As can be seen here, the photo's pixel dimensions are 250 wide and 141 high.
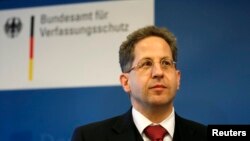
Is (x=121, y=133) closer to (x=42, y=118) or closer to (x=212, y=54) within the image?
(x=212, y=54)

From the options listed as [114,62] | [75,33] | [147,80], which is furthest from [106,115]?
[147,80]

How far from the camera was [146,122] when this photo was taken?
5.52ft

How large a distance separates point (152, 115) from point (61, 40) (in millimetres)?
1217

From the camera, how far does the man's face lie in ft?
5.39

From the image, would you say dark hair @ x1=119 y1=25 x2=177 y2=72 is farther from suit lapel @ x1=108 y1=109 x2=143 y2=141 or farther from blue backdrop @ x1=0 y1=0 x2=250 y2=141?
blue backdrop @ x1=0 y1=0 x2=250 y2=141

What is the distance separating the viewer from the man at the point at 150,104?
1644mm

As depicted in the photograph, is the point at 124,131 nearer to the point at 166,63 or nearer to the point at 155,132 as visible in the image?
the point at 155,132

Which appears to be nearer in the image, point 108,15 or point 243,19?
point 243,19

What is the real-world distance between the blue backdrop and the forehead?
70cm

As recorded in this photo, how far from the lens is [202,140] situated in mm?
1655

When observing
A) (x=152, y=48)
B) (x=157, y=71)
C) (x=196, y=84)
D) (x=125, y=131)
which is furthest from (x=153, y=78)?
(x=196, y=84)

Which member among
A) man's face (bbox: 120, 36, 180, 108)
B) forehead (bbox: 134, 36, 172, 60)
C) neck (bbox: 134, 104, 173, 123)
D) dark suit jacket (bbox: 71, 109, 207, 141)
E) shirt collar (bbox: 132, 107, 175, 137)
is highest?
forehead (bbox: 134, 36, 172, 60)

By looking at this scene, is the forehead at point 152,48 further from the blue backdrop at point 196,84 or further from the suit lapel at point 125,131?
the blue backdrop at point 196,84

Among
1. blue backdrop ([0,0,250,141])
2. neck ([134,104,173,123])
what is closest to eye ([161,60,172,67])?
neck ([134,104,173,123])
